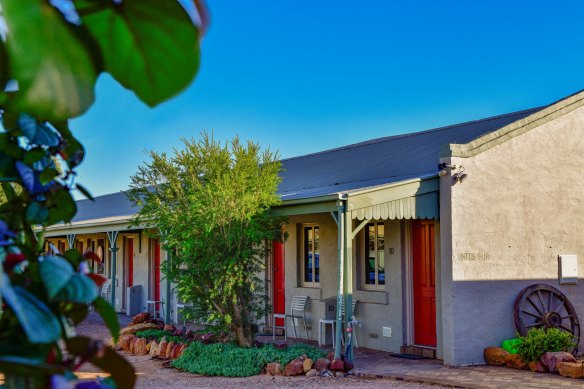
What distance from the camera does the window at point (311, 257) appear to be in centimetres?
1400

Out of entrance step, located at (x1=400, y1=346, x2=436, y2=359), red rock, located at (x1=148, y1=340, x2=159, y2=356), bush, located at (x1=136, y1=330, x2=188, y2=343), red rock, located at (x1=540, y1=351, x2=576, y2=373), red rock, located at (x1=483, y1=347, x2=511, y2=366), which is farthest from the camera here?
bush, located at (x1=136, y1=330, x2=188, y2=343)

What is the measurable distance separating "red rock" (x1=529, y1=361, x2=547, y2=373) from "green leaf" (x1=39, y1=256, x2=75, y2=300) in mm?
10047

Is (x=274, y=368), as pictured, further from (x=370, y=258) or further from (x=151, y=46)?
(x=151, y=46)

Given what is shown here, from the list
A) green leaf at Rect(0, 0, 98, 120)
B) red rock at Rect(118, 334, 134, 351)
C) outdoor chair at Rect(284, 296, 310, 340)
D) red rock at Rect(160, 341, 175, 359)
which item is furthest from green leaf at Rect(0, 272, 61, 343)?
outdoor chair at Rect(284, 296, 310, 340)

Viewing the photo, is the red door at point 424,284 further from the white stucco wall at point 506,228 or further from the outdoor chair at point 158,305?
the outdoor chair at point 158,305

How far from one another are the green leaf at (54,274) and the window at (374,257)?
39.7 ft

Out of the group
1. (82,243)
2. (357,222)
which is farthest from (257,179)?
(82,243)

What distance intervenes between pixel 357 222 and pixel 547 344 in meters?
3.96

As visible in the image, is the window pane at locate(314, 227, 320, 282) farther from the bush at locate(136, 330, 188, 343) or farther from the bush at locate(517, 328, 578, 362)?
the bush at locate(517, 328, 578, 362)

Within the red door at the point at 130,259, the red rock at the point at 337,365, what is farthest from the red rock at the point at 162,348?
the red door at the point at 130,259

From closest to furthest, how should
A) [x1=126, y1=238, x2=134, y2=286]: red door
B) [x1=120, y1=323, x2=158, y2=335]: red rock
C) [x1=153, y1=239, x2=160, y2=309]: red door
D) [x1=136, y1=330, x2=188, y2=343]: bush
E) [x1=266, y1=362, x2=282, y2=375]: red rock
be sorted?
[x1=266, y1=362, x2=282, y2=375]: red rock < [x1=136, y1=330, x2=188, y2=343]: bush < [x1=120, y1=323, x2=158, y2=335]: red rock < [x1=153, y1=239, x2=160, y2=309]: red door < [x1=126, y1=238, x2=134, y2=286]: red door

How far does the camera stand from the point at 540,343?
32.0 feet

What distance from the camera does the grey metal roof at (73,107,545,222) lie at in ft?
41.8

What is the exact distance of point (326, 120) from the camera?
95.4 ft
